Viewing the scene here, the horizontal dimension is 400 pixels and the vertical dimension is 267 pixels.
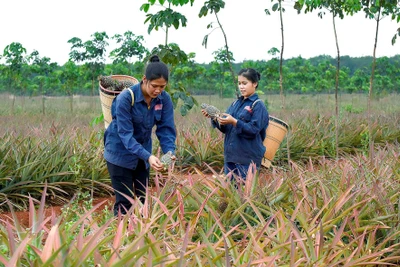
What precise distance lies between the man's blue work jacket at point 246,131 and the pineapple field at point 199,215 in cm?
24

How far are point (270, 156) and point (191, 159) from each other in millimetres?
2051

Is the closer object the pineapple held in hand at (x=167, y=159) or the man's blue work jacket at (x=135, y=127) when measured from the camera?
the pineapple held in hand at (x=167, y=159)

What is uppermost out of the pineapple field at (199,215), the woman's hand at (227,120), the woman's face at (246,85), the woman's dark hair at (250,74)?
the woman's dark hair at (250,74)

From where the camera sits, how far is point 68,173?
5906 mm

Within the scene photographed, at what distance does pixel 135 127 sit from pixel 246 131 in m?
1.13

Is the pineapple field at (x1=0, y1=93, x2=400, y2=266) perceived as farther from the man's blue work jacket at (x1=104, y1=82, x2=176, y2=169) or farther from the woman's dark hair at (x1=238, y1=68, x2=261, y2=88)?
the woman's dark hair at (x1=238, y1=68, x2=261, y2=88)

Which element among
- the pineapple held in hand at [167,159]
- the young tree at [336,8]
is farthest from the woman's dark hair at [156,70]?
the young tree at [336,8]

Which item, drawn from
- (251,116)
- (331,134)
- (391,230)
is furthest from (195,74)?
(391,230)

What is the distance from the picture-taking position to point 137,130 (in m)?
4.18

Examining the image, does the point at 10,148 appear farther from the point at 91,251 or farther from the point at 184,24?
the point at 91,251

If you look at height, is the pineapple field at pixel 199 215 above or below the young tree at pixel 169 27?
below

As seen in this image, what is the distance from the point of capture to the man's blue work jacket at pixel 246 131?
16.1 ft

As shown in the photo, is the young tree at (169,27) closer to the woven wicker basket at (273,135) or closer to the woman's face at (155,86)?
the woven wicker basket at (273,135)

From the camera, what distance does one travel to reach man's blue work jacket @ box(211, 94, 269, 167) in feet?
16.1
